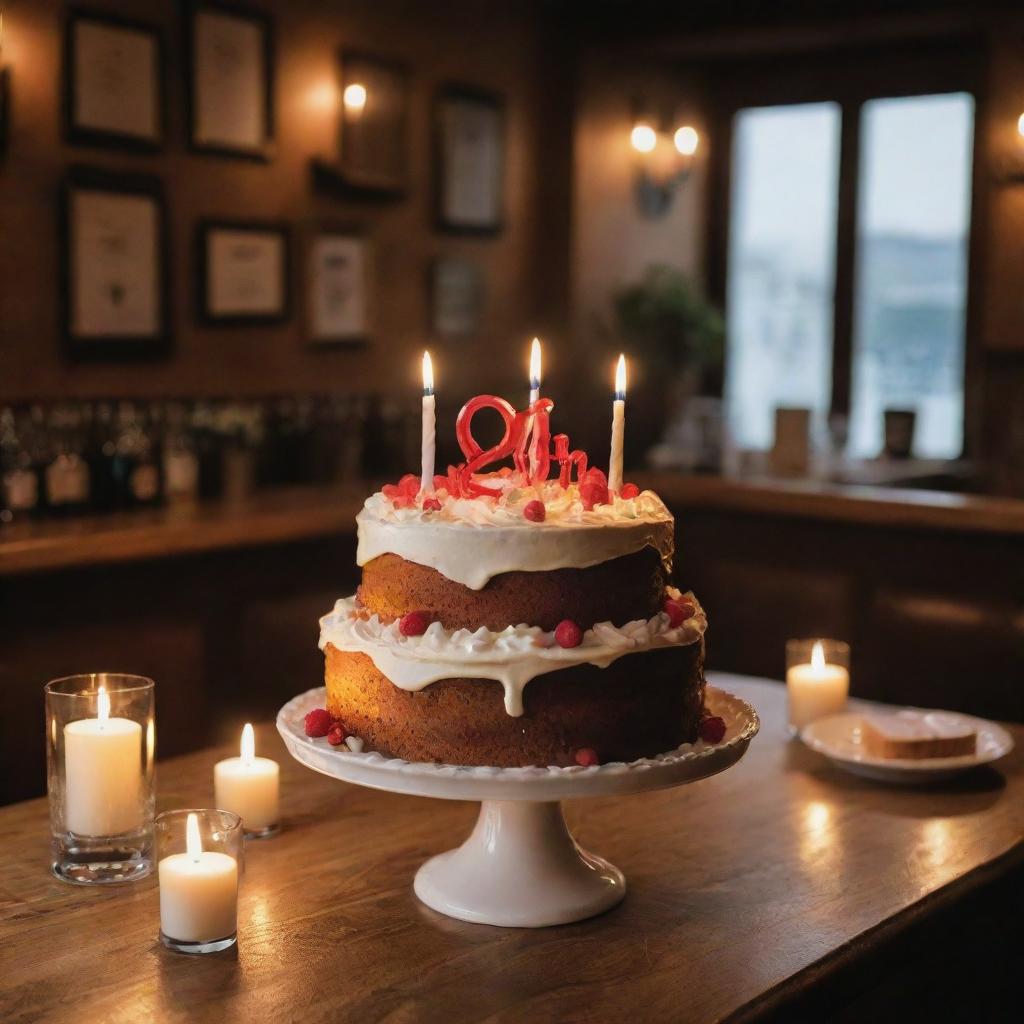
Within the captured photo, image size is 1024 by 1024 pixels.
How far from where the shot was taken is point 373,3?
4832 millimetres

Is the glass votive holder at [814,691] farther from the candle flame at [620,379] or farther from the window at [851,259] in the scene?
the window at [851,259]

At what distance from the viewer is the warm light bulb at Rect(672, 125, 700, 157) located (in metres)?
5.88

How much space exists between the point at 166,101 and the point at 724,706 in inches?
118

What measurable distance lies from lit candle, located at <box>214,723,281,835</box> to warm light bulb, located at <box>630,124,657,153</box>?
449cm

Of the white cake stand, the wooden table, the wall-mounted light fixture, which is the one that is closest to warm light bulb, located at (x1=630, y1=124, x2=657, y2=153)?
the wall-mounted light fixture

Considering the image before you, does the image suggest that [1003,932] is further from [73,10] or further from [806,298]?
[806,298]

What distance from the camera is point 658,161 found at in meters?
5.97

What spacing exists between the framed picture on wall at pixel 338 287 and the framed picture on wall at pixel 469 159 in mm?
439

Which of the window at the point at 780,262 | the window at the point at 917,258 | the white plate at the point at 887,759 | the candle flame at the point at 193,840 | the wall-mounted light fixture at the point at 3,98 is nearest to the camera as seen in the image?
the candle flame at the point at 193,840

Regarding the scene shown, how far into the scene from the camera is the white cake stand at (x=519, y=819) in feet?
4.88

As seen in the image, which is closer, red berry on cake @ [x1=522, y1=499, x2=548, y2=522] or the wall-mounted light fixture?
red berry on cake @ [x1=522, y1=499, x2=548, y2=522]

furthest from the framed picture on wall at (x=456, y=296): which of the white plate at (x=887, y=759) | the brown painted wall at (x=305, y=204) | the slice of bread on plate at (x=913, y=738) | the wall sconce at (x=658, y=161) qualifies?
the slice of bread on plate at (x=913, y=738)

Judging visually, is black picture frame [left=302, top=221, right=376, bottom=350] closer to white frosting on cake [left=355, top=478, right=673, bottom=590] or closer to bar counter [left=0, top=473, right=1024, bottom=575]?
bar counter [left=0, top=473, right=1024, bottom=575]

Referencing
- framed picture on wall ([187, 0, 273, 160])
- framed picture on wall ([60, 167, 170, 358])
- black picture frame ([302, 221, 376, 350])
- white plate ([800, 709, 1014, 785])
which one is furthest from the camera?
black picture frame ([302, 221, 376, 350])
